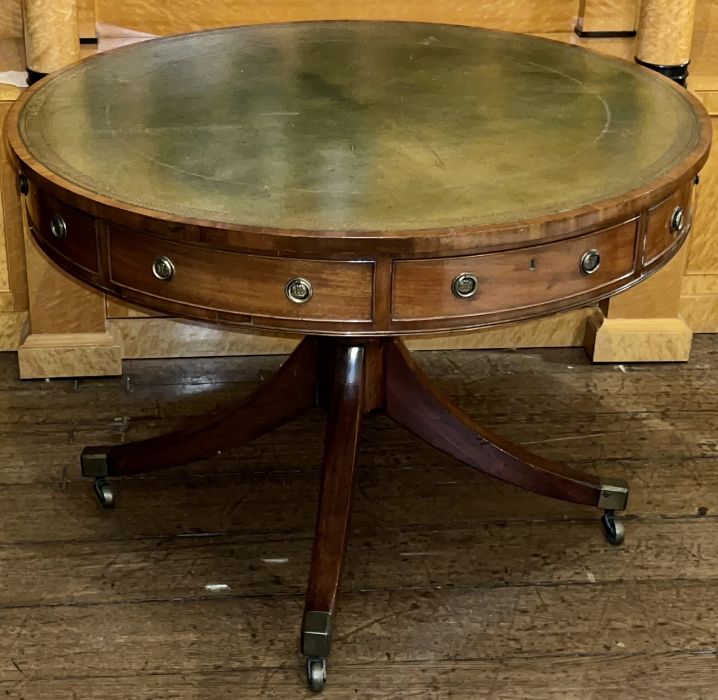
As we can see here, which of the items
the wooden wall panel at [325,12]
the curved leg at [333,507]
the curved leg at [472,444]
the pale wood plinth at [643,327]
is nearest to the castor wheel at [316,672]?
the curved leg at [333,507]

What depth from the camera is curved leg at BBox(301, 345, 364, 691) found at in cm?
221

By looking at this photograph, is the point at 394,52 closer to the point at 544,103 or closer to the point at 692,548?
the point at 544,103

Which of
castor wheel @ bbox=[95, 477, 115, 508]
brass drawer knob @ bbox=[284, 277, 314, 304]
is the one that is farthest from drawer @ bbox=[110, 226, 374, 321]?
castor wheel @ bbox=[95, 477, 115, 508]

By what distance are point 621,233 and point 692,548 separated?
0.96 m

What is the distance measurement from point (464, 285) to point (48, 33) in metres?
1.47

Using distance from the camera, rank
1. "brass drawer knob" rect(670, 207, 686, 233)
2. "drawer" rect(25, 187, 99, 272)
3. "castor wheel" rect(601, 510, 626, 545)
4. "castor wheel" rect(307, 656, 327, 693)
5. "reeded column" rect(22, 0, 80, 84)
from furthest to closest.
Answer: "reeded column" rect(22, 0, 80, 84) → "castor wheel" rect(601, 510, 626, 545) → "castor wheel" rect(307, 656, 327, 693) → "brass drawer knob" rect(670, 207, 686, 233) → "drawer" rect(25, 187, 99, 272)

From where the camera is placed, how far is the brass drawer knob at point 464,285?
6.05 feet

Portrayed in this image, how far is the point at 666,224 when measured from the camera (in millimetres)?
2051

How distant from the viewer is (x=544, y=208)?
72.3 inches

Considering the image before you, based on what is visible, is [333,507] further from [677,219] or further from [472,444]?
[677,219]

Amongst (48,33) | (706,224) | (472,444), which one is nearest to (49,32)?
(48,33)

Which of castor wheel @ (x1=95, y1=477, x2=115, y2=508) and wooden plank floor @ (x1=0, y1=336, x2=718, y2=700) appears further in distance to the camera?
castor wheel @ (x1=95, y1=477, x2=115, y2=508)

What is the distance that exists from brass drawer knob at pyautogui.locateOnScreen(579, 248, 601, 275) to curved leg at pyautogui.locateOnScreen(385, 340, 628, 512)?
0.64 meters

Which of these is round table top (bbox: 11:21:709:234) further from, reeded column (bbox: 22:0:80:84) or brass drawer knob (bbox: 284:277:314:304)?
reeded column (bbox: 22:0:80:84)
